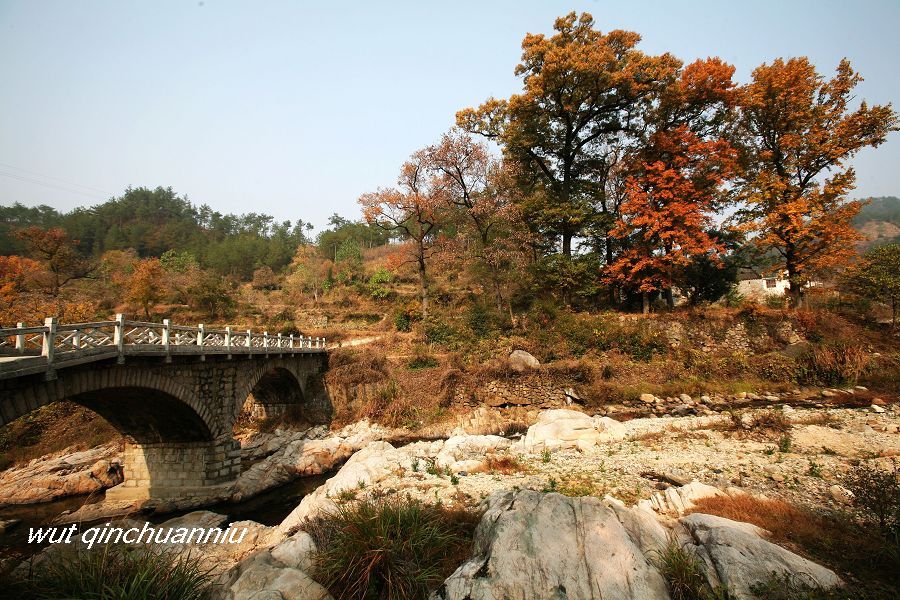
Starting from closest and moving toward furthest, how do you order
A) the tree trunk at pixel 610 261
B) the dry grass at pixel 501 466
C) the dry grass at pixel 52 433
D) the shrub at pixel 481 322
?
1. the dry grass at pixel 501 466
2. the dry grass at pixel 52 433
3. the shrub at pixel 481 322
4. the tree trunk at pixel 610 261

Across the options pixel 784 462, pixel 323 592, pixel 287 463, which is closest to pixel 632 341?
pixel 784 462

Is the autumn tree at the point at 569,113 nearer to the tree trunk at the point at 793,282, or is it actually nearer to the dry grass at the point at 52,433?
the tree trunk at the point at 793,282

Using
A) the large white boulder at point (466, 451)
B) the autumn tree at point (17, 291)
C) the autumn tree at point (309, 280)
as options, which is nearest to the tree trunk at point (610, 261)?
the large white boulder at point (466, 451)

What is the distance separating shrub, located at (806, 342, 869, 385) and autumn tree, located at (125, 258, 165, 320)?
164ft

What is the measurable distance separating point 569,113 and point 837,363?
2063 centimetres

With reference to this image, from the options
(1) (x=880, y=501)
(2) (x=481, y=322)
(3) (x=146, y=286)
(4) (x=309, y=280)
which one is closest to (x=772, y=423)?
(1) (x=880, y=501)

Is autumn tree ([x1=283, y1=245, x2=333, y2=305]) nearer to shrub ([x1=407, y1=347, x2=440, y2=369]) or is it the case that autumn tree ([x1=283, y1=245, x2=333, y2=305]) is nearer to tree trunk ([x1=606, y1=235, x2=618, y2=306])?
shrub ([x1=407, y1=347, x2=440, y2=369])

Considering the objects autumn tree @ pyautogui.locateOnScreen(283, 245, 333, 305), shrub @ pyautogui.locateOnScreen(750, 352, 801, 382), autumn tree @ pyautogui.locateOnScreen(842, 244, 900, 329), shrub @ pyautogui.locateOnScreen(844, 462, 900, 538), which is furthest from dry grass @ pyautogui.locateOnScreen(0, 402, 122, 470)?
autumn tree @ pyautogui.locateOnScreen(842, 244, 900, 329)

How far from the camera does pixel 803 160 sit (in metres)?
20.6

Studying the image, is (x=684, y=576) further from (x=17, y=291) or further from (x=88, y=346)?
(x=17, y=291)

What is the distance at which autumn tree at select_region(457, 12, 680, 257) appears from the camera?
73.0ft

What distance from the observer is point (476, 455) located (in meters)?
12.0

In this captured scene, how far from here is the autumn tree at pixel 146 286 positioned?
33.9 meters

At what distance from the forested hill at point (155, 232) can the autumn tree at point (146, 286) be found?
24.4 metres
